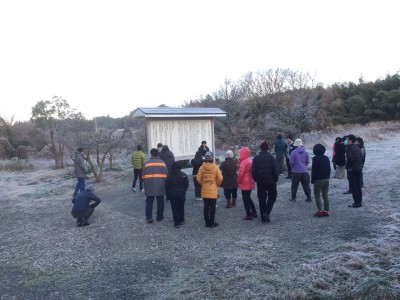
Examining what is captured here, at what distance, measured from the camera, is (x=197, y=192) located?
31.7 feet

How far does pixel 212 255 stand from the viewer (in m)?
5.42

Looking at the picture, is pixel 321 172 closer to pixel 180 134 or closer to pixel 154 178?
pixel 154 178

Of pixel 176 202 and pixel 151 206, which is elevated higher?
pixel 176 202

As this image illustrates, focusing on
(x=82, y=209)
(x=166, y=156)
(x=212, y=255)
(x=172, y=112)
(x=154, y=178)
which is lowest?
(x=212, y=255)

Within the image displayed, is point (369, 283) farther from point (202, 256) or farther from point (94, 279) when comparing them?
point (94, 279)

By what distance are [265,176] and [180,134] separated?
7546mm

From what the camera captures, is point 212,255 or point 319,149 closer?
point 212,255

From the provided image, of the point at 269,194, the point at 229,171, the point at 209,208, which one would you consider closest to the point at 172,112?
the point at 229,171

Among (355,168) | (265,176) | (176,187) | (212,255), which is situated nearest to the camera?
(212,255)

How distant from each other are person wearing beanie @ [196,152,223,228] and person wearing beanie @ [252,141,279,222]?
803mm

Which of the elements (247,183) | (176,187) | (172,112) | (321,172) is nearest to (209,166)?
(176,187)

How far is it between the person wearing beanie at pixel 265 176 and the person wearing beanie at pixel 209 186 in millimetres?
803

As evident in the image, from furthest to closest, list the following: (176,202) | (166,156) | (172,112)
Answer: (172,112), (166,156), (176,202)

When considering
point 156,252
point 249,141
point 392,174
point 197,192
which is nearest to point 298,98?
point 249,141
